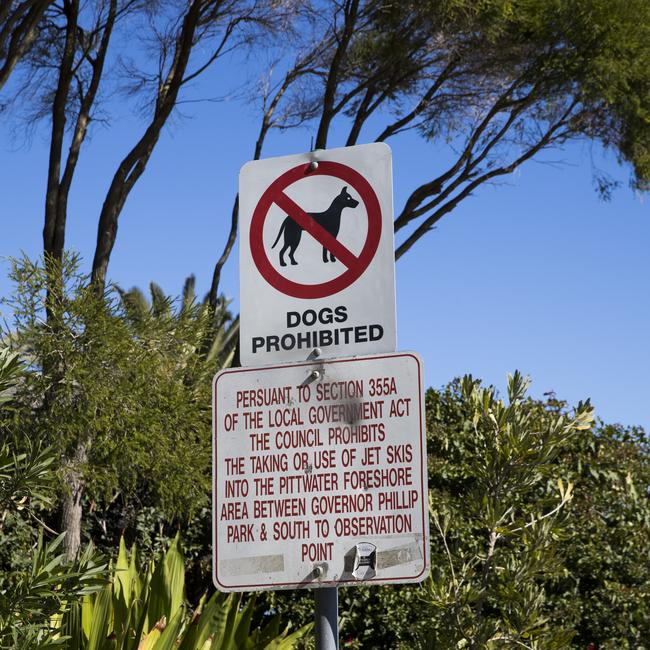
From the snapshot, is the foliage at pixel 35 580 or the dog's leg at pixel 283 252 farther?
the foliage at pixel 35 580

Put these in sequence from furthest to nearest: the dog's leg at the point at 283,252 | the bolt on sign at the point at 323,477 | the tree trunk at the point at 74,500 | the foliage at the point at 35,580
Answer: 1. the tree trunk at the point at 74,500
2. the foliage at the point at 35,580
3. the dog's leg at the point at 283,252
4. the bolt on sign at the point at 323,477

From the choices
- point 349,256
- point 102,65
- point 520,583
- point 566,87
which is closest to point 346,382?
point 349,256

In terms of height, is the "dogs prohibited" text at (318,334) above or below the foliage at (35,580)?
above

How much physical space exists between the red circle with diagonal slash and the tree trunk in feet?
24.5

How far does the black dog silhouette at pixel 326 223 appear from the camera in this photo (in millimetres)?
2557

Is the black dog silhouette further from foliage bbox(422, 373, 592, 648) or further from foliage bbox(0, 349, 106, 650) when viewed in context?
foliage bbox(422, 373, 592, 648)

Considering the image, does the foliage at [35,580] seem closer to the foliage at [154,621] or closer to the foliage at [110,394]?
the foliage at [154,621]

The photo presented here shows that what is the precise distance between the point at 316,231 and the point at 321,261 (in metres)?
0.08

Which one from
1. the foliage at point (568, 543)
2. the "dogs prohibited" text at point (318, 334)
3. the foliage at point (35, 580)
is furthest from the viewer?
the foliage at point (568, 543)

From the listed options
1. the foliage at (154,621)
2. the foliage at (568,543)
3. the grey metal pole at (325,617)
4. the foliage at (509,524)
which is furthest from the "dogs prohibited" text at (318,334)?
the foliage at (568,543)

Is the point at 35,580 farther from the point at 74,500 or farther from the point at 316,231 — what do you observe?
the point at 74,500

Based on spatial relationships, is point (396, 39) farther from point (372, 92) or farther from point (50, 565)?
point (50, 565)

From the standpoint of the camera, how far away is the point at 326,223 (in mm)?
2568

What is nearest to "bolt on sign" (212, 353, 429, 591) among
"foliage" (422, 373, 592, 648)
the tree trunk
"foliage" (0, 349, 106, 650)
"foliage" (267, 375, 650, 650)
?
"foliage" (0, 349, 106, 650)
